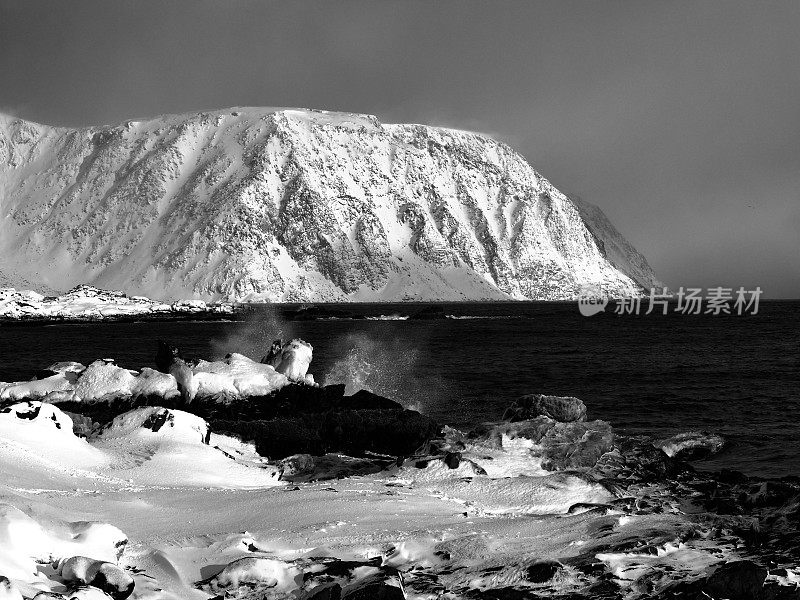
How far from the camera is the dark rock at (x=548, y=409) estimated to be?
18734mm

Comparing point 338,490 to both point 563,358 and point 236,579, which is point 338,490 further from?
point 563,358

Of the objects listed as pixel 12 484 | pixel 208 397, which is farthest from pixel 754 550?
pixel 208 397

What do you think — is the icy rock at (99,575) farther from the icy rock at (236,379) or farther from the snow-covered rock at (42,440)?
the icy rock at (236,379)

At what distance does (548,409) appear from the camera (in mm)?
18906

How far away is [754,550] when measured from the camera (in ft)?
32.0

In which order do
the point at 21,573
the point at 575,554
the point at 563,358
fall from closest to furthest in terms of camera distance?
the point at 21,573, the point at 575,554, the point at 563,358

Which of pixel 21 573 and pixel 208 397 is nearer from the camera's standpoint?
pixel 21 573

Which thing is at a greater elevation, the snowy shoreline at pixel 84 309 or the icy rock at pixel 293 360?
the snowy shoreline at pixel 84 309

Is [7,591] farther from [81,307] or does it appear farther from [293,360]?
[81,307]

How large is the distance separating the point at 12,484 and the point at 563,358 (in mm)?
37542

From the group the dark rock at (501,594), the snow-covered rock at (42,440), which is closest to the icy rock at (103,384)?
the snow-covered rock at (42,440)

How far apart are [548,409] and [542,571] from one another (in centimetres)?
1038

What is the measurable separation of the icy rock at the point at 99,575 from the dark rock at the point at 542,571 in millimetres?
4270

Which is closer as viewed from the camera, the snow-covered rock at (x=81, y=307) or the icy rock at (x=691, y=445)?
the icy rock at (x=691, y=445)
